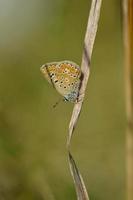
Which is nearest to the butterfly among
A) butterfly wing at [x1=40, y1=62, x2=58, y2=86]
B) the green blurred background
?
butterfly wing at [x1=40, y1=62, x2=58, y2=86]

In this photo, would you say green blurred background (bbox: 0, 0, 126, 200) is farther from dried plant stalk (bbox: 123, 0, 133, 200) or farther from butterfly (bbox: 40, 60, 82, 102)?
butterfly (bbox: 40, 60, 82, 102)

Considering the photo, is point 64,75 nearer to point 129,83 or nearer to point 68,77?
point 68,77

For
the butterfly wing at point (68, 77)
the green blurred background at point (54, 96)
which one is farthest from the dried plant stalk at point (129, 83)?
the butterfly wing at point (68, 77)

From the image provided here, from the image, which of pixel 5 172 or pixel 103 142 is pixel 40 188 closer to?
pixel 5 172

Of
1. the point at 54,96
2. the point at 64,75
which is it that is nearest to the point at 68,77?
the point at 64,75

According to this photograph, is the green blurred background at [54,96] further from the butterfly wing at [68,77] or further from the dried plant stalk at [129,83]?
the butterfly wing at [68,77]
